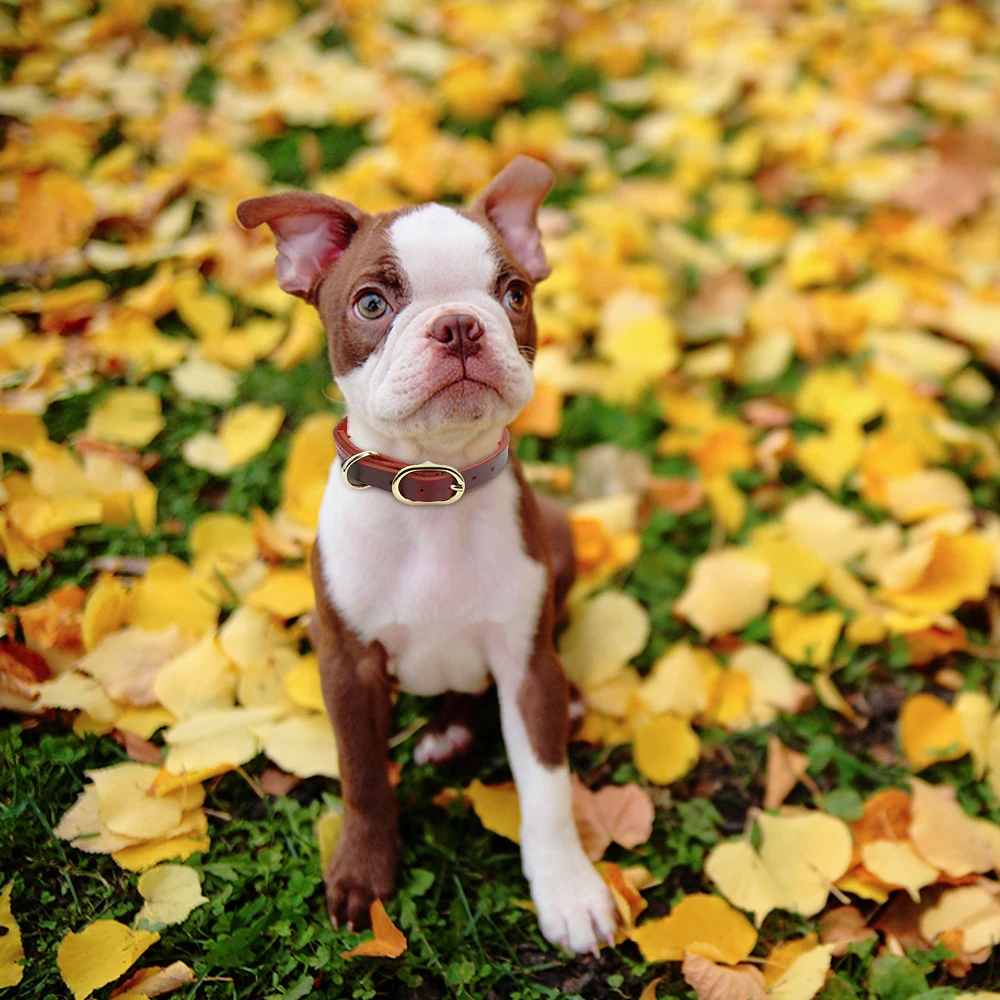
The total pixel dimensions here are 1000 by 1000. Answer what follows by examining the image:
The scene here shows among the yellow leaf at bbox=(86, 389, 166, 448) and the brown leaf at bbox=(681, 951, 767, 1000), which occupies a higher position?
the brown leaf at bbox=(681, 951, 767, 1000)

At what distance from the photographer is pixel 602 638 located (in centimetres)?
262

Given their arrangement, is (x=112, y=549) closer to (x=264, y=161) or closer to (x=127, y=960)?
(x=127, y=960)

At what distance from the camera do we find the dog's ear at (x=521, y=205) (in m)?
2.04

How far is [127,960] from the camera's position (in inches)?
71.8

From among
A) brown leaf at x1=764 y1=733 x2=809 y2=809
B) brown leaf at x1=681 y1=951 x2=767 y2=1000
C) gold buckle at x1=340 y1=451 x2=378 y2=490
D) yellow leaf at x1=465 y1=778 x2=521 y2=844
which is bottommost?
brown leaf at x1=764 y1=733 x2=809 y2=809

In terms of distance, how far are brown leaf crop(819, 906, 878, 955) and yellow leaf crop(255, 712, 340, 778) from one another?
→ 1179 millimetres

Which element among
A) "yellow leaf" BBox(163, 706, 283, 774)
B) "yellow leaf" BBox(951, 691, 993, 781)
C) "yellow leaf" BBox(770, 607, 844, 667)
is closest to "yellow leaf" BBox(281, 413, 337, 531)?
"yellow leaf" BBox(163, 706, 283, 774)

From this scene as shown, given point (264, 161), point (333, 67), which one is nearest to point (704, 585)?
point (264, 161)

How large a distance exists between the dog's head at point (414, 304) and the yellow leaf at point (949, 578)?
1475 mm

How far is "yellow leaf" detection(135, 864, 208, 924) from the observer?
6.39 ft

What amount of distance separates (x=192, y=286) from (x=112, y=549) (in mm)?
1211

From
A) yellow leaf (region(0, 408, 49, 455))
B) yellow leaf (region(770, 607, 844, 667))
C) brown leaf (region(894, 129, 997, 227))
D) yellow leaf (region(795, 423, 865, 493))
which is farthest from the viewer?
brown leaf (region(894, 129, 997, 227))

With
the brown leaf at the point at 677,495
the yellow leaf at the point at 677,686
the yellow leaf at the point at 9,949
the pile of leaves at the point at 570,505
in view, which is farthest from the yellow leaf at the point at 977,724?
the yellow leaf at the point at 9,949

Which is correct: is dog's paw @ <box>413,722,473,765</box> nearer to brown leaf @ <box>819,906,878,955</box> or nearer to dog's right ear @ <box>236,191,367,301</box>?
brown leaf @ <box>819,906,878,955</box>
